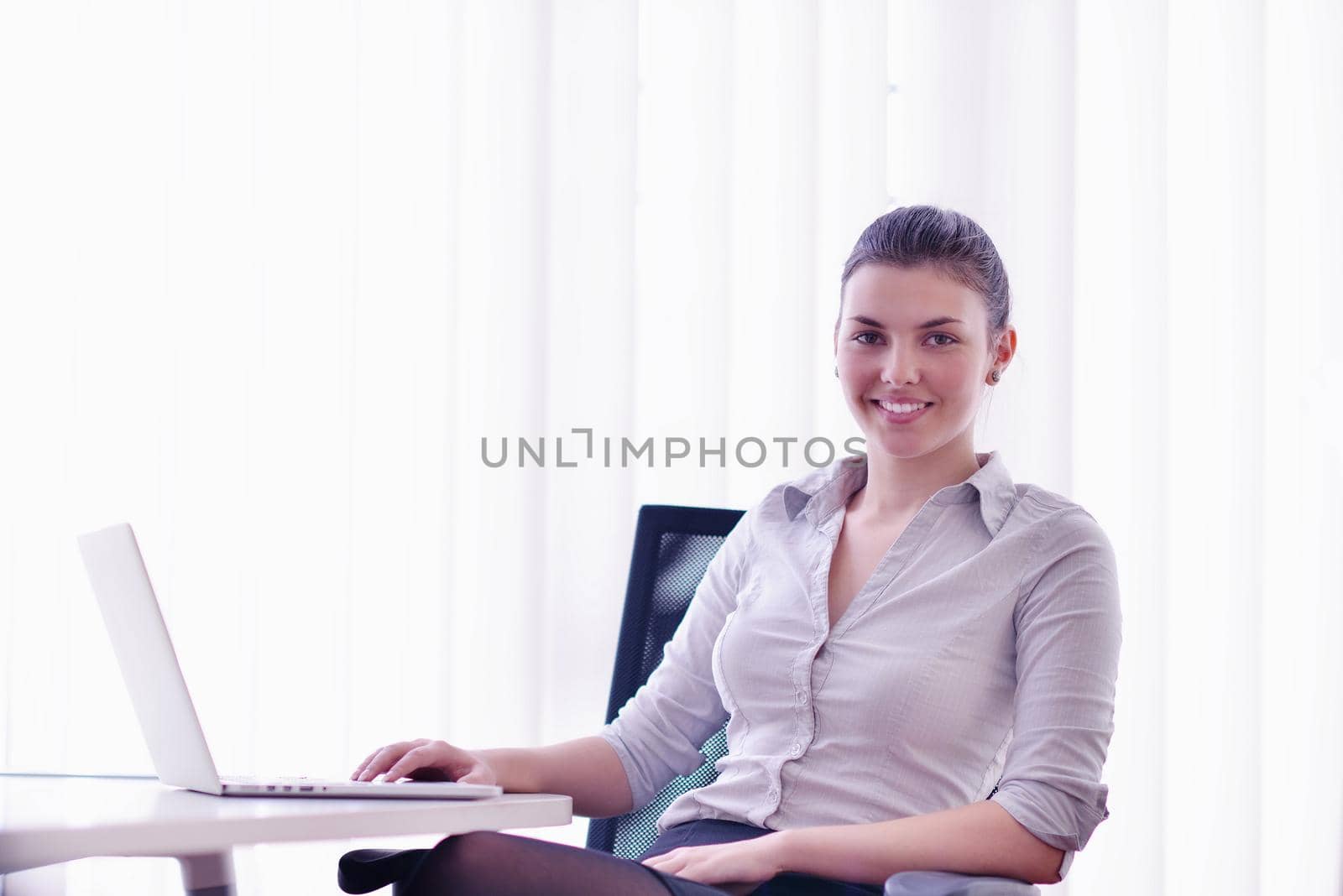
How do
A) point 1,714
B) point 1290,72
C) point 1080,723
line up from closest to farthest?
point 1080,723 < point 1,714 < point 1290,72

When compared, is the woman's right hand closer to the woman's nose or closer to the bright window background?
the woman's nose

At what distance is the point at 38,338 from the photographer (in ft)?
6.70

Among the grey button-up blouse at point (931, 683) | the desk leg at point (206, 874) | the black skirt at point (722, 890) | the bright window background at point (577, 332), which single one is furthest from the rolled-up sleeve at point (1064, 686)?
the bright window background at point (577, 332)

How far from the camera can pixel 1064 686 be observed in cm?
115

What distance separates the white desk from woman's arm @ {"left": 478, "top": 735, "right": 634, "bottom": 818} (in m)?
0.37

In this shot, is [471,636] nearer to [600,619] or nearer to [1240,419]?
[600,619]

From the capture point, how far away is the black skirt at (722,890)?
1012mm

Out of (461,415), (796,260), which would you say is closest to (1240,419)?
(796,260)

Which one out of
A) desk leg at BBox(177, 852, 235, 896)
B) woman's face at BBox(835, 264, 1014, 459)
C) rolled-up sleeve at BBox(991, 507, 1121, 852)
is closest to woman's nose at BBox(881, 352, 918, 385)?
woman's face at BBox(835, 264, 1014, 459)

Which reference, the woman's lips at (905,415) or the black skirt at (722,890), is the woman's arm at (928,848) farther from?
the woman's lips at (905,415)

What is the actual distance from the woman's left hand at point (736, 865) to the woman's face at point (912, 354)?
0.50m

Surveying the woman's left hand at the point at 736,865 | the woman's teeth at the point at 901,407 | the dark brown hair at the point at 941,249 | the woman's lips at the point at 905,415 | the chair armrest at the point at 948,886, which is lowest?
the woman's left hand at the point at 736,865

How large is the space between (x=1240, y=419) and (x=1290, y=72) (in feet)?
2.07

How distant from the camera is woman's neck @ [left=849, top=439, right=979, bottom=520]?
1.43 m
